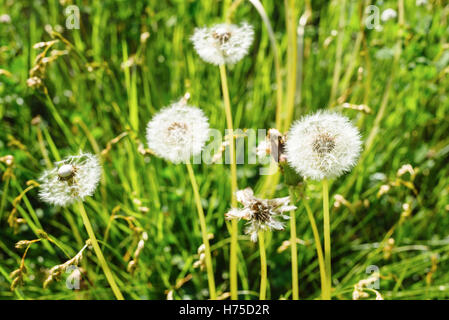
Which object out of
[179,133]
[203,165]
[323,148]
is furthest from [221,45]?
[203,165]

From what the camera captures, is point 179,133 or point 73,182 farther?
point 179,133

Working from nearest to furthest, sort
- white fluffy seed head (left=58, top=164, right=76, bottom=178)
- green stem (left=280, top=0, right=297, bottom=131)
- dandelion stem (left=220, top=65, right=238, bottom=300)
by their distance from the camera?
white fluffy seed head (left=58, top=164, right=76, bottom=178), dandelion stem (left=220, top=65, right=238, bottom=300), green stem (left=280, top=0, right=297, bottom=131)

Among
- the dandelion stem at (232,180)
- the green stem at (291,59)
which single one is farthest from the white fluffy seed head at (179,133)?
the green stem at (291,59)

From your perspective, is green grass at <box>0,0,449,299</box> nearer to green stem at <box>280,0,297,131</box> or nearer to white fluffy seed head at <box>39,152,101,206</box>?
green stem at <box>280,0,297,131</box>

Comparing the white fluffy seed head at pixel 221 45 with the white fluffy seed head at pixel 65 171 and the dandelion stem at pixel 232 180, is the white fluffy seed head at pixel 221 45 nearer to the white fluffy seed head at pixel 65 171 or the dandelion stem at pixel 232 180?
the dandelion stem at pixel 232 180

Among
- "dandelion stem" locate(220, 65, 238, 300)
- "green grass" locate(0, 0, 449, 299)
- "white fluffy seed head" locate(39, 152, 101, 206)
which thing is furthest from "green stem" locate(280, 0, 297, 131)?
"white fluffy seed head" locate(39, 152, 101, 206)

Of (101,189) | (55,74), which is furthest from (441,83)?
(55,74)

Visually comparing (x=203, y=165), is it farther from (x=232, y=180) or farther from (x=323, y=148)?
(x=323, y=148)

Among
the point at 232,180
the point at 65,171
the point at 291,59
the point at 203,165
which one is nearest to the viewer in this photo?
the point at 65,171
